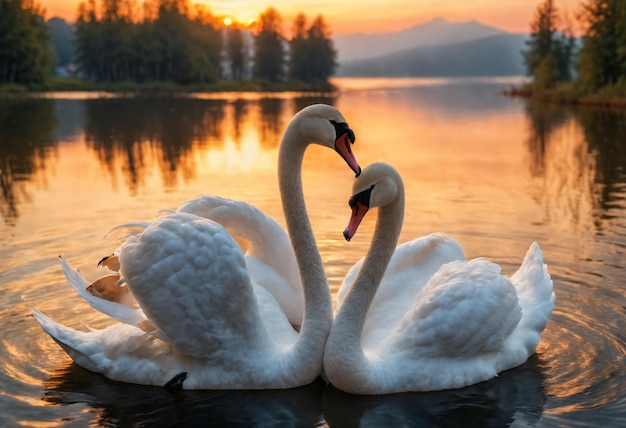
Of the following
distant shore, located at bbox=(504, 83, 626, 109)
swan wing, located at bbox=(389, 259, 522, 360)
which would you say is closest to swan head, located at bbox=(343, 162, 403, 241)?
swan wing, located at bbox=(389, 259, 522, 360)

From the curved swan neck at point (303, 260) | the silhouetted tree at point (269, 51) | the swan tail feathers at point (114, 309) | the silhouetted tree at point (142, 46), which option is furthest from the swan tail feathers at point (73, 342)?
the silhouetted tree at point (269, 51)

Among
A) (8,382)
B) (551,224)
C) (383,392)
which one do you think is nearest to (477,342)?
(383,392)

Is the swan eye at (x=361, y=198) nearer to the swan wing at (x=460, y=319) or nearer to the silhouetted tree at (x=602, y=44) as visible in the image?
the swan wing at (x=460, y=319)

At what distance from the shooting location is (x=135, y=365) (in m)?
6.23

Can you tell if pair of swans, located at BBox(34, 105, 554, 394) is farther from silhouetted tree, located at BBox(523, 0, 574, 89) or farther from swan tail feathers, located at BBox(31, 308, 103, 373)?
silhouetted tree, located at BBox(523, 0, 574, 89)

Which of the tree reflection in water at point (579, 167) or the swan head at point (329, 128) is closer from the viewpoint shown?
the swan head at point (329, 128)

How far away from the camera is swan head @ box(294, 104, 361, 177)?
5.87 metres

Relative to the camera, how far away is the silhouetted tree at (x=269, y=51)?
124 m

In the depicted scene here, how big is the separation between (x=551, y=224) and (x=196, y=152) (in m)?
13.3

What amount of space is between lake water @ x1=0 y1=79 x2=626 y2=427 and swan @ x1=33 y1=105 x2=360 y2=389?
0.18m

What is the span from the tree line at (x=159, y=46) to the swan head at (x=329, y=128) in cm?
8264

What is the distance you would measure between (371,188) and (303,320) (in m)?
1.22

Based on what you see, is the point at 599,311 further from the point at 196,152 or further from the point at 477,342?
the point at 196,152

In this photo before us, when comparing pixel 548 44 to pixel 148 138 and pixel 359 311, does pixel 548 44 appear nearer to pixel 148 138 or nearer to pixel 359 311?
pixel 148 138
